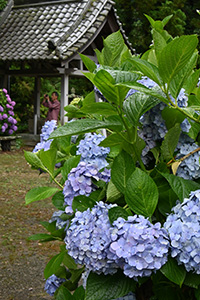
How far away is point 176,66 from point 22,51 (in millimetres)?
10674

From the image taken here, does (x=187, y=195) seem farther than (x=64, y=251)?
No

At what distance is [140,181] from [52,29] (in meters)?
11.0

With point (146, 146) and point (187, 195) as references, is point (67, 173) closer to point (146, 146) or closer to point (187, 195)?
point (146, 146)

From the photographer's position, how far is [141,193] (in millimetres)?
846

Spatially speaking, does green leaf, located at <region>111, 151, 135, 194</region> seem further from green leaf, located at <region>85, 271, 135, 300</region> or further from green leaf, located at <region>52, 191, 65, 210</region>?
green leaf, located at <region>52, 191, 65, 210</region>

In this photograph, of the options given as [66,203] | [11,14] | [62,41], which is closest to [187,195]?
[66,203]

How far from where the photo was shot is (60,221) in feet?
4.03

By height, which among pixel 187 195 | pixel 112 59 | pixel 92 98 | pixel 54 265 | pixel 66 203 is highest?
pixel 112 59

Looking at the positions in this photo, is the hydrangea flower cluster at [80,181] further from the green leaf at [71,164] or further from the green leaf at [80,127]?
the green leaf at [80,127]

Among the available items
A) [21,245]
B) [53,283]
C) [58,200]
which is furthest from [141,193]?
[21,245]

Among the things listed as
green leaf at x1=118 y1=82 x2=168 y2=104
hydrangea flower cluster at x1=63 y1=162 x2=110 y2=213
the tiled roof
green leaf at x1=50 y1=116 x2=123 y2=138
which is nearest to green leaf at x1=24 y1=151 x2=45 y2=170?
hydrangea flower cluster at x1=63 y1=162 x2=110 y2=213

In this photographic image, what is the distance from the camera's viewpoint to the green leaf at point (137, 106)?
854 mm

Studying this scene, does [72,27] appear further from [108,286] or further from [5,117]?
[108,286]

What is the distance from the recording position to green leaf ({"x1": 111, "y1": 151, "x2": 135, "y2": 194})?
0.91 metres
